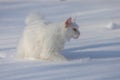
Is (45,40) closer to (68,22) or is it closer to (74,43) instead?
(68,22)

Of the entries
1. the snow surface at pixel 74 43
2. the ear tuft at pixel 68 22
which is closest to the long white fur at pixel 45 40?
the ear tuft at pixel 68 22

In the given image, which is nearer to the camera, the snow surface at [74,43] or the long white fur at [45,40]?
the snow surface at [74,43]

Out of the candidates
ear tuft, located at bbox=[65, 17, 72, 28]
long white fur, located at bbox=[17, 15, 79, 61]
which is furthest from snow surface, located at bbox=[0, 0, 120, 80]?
ear tuft, located at bbox=[65, 17, 72, 28]

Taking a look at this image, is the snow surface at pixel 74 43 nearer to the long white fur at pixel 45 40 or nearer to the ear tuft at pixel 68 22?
the long white fur at pixel 45 40

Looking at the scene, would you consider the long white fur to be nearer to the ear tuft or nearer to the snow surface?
the ear tuft

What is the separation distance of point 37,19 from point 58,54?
0.88m

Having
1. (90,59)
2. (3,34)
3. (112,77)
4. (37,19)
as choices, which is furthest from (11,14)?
(112,77)

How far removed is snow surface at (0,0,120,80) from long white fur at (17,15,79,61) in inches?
9.9

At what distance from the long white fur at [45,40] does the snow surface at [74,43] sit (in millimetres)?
251

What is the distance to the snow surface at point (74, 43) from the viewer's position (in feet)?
24.0

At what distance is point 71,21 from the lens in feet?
27.5

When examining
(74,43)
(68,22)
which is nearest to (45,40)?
(68,22)

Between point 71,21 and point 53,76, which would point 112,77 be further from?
point 71,21

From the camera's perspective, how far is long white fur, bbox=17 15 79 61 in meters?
8.24
